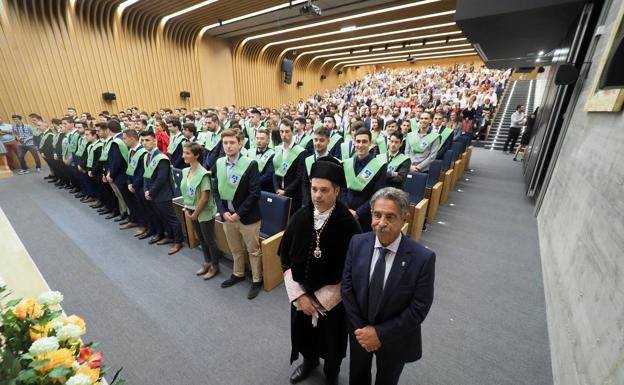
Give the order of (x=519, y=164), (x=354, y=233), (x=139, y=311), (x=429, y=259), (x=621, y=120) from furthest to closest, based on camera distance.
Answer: (x=519, y=164), (x=139, y=311), (x=621, y=120), (x=354, y=233), (x=429, y=259)

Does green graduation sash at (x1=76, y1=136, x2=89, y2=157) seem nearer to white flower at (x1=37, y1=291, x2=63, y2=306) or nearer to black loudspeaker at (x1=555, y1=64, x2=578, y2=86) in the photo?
white flower at (x1=37, y1=291, x2=63, y2=306)

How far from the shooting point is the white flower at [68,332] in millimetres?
904

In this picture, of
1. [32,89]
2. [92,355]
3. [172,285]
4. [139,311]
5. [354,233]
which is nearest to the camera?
[92,355]

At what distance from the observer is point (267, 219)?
322cm

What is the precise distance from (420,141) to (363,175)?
2211 millimetres

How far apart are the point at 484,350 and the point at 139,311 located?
3104mm

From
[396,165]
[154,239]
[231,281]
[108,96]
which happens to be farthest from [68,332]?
[108,96]

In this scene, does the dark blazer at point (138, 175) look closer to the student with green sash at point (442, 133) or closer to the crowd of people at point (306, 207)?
the crowd of people at point (306, 207)

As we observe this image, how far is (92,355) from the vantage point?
97 cm

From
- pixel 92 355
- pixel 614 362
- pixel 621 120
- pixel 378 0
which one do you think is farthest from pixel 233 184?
pixel 378 0

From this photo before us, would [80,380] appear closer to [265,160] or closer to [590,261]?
[590,261]

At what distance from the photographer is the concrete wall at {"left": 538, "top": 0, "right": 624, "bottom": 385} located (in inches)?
59.5

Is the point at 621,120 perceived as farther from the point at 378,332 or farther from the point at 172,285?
the point at 172,285

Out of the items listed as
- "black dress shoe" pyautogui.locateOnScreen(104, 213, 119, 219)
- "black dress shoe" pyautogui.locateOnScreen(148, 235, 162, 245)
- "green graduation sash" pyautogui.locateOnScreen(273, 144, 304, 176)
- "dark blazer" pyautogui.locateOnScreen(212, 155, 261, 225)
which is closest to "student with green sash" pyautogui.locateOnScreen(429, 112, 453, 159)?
"green graduation sash" pyautogui.locateOnScreen(273, 144, 304, 176)
